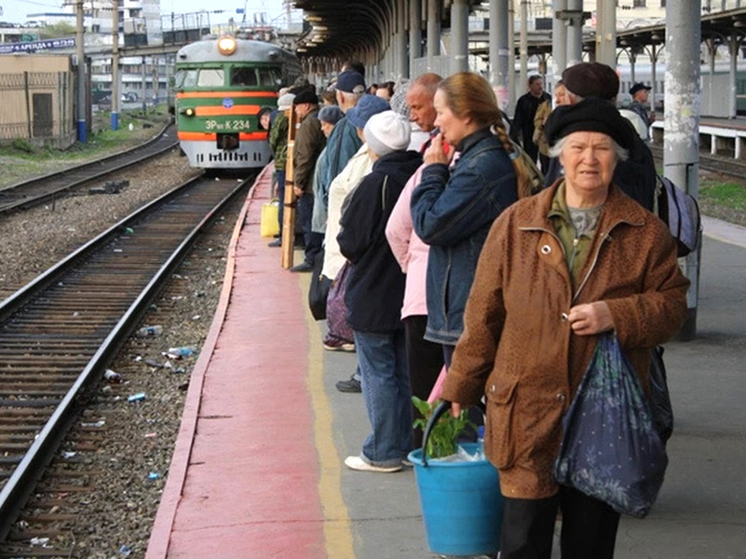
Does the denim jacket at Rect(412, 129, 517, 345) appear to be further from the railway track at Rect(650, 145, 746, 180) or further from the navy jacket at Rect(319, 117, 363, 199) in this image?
the railway track at Rect(650, 145, 746, 180)

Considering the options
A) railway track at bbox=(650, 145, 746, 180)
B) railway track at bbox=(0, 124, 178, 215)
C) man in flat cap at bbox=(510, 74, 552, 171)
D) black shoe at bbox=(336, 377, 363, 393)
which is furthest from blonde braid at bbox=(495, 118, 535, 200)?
railway track at bbox=(650, 145, 746, 180)

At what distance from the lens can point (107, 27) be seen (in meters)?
154

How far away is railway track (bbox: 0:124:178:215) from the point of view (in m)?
25.4

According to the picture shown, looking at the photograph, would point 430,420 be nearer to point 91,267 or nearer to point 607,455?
point 607,455

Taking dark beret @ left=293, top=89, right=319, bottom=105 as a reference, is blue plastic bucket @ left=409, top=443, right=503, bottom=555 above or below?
below

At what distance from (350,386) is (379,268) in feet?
8.08

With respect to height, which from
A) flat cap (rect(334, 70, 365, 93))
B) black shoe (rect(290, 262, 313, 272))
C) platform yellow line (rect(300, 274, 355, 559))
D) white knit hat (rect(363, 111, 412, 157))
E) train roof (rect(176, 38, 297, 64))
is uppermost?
train roof (rect(176, 38, 297, 64))

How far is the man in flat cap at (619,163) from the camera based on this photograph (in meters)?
6.12

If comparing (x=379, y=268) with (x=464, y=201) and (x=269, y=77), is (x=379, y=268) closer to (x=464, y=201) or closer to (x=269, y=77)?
(x=464, y=201)

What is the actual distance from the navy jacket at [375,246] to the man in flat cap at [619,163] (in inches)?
26.0

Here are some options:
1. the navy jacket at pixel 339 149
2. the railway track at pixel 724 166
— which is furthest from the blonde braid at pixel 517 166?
the railway track at pixel 724 166

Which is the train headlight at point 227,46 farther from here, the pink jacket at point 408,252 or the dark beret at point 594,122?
the dark beret at point 594,122

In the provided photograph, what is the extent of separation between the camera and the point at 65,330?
510 inches

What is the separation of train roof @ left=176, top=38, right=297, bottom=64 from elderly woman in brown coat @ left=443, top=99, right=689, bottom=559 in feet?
87.7
